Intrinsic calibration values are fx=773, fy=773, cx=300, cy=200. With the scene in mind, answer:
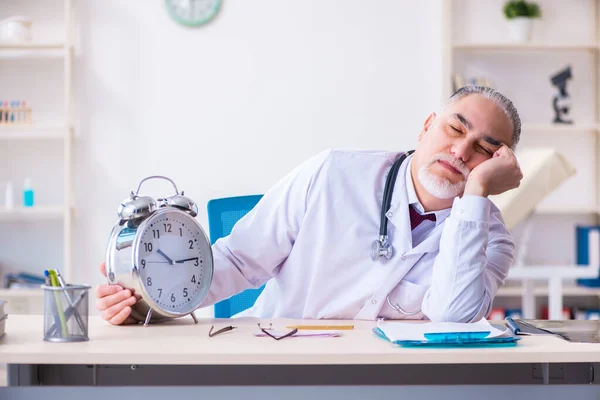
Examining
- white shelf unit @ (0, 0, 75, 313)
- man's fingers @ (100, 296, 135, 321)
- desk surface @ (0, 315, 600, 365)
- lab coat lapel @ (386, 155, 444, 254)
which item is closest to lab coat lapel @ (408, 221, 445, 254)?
lab coat lapel @ (386, 155, 444, 254)

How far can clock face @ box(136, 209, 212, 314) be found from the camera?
1.52 metres

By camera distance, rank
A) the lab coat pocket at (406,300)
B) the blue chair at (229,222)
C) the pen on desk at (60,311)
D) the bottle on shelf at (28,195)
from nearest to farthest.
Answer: the pen on desk at (60,311) → the lab coat pocket at (406,300) → the blue chair at (229,222) → the bottle on shelf at (28,195)

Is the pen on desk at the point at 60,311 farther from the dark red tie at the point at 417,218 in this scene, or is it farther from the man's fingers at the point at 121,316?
the dark red tie at the point at 417,218

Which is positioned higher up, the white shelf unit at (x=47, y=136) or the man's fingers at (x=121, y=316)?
the white shelf unit at (x=47, y=136)

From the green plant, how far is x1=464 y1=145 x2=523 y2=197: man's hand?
109 inches

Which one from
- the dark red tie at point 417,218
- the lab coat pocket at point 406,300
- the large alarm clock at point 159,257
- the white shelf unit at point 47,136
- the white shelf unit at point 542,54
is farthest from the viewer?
the white shelf unit at point 542,54

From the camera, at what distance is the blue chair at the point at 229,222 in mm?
2221

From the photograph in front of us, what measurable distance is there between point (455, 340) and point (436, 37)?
10.8 ft

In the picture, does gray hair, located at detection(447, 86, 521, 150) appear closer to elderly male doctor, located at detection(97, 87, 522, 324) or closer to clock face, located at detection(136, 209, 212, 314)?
elderly male doctor, located at detection(97, 87, 522, 324)

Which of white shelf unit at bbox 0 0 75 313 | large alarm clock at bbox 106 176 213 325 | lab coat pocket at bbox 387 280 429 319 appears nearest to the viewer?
large alarm clock at bbox 106 176 213 325

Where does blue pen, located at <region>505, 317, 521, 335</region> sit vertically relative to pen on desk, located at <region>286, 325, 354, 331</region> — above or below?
below

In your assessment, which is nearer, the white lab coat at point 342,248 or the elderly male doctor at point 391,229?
the elderly male doctor at point 391,229

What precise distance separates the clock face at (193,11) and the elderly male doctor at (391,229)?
2565 millimetres

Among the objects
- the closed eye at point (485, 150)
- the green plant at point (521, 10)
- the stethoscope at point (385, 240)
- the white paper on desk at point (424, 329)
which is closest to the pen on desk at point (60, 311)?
the white paper on desk at point (424, 329)
